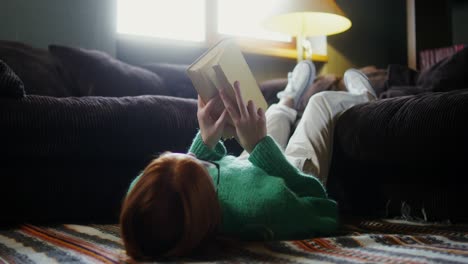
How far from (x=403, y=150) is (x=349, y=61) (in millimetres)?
2104

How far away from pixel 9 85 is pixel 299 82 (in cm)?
111

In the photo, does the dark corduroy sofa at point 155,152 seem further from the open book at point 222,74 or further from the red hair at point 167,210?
the red hair at point 167,210

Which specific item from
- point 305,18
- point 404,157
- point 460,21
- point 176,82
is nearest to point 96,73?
point 176,82

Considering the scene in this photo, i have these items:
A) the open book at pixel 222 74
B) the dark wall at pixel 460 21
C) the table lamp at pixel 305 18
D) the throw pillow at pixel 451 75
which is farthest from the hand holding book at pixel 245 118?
the dark wall at pixel 460 21

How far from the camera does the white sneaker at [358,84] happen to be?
5.57ft

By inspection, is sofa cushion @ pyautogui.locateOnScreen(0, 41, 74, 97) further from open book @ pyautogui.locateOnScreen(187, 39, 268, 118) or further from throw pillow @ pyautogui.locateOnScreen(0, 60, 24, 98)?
open book @ pyautogui.locateOnScreen(187, 39, 268, 118)

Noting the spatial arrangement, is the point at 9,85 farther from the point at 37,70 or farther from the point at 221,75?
the point at 221,75

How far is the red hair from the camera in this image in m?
0.68

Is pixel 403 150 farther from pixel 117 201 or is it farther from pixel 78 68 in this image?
pixel 78 68

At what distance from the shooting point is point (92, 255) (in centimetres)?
77

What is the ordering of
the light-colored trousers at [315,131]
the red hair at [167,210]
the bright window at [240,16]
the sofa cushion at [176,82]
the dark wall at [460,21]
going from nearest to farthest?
the red hair at [167,210]
the light-colored trousers at [315,131]
the sofa cushion at [176,82]
the bright window at [240,16]
the dark wall at [460,21]

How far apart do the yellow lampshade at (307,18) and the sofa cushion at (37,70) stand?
1.21 meters

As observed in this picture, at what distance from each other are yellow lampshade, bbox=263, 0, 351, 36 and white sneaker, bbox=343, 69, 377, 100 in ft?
2.03

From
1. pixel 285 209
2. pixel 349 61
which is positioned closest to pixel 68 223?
pixel 285 209
